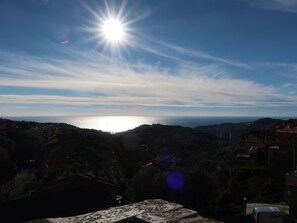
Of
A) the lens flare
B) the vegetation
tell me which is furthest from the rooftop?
the lens flare

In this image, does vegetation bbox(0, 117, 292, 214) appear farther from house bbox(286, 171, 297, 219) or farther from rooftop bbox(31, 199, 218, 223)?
rooftop bbox(31, 199, 218, 223)

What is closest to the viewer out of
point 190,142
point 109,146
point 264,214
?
point 264,214

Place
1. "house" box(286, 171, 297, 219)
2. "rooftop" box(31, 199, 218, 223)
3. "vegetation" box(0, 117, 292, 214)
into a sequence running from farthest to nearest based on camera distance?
"vegetation" box(0, 117, 292, 214) < "house" box(286, 171, 297, 219) < "rooftop" box(31, 199, 218, 223)

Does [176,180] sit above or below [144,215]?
below

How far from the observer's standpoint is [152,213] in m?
2.46

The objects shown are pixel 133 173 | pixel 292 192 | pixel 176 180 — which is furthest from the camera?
pixel 133 173

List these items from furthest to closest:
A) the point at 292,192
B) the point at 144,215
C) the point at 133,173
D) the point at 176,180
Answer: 1. the point at 133,173
2. the point at 176,180
3. the point at 292,192
4. the point at 144,215

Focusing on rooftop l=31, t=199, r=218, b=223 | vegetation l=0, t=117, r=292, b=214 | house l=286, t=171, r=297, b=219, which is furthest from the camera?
vegetation l=0, t=117, r=292, b=214

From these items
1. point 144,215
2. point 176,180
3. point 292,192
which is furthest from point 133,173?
point 144,215

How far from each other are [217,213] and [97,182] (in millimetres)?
5596

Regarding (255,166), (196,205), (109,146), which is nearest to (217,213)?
(196,205)

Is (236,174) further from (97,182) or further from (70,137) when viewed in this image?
(70,137)

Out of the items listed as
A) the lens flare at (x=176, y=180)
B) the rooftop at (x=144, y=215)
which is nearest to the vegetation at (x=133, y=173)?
the lens flare at (x=176, y=180)

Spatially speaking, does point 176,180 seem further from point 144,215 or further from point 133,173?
point 144,215
